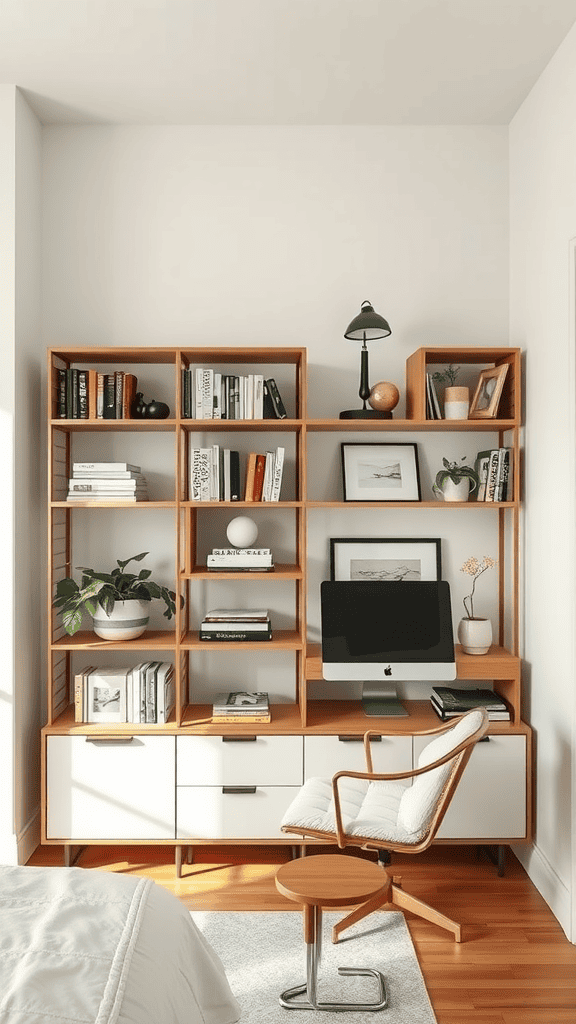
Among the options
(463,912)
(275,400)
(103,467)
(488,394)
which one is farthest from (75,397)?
(463,912)

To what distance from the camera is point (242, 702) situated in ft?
11.1

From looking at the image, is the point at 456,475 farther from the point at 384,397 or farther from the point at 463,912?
the point at 463,912

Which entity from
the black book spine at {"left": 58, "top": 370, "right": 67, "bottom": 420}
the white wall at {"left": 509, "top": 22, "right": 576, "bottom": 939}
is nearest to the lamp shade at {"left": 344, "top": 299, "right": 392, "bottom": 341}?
the white wall at {"left": 509, "top": 22, "right": 576, "bottom": 939}

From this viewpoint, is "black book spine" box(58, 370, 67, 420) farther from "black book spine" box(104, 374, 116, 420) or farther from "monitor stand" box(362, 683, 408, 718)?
"monitor stand" box(362, 683, 408, 718)

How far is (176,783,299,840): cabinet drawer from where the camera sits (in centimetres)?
321

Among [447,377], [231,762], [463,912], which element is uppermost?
[447,377]

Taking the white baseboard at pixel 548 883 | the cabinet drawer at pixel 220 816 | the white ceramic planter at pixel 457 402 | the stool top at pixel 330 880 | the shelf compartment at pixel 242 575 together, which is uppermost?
the white ceramic planter at pixel 457 402

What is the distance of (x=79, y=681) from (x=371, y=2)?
8.94ft

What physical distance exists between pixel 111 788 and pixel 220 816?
0.45 metres

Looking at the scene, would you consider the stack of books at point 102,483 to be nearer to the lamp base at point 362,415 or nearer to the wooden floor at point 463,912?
the lamp base at point 362,415

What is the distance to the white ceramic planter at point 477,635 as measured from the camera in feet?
11.1

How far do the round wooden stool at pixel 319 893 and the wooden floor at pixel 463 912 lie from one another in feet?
1.00

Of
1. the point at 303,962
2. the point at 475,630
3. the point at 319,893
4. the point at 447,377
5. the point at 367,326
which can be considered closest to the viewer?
the point at 319,893

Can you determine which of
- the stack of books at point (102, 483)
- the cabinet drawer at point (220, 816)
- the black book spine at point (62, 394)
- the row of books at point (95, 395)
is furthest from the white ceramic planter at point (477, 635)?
the black book spine at point (62, 394)
